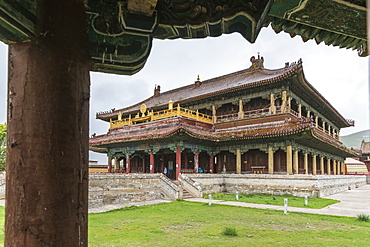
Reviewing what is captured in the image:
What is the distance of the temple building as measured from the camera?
22.3 meters

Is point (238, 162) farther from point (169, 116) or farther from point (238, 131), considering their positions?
point (169, 116)

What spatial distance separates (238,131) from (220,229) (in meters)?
16.2

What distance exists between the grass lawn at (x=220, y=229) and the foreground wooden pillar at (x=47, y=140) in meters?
5.73

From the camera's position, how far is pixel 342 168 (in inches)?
1646

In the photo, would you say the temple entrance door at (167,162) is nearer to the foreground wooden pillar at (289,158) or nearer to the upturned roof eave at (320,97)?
the foreground wooden pillar at (289,158)

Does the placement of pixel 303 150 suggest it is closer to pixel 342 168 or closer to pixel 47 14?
pixel 342 168

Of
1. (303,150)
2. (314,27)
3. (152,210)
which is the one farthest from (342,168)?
(314,27)

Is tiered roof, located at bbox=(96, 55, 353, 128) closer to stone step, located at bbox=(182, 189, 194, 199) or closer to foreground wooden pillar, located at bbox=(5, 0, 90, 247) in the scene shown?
stone step, located at bbox=(182, 189, 194, 199)

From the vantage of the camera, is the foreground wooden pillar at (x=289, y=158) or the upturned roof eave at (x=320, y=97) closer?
the foreground wooden pillar at (x=289, y=158)

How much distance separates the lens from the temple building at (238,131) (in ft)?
73.0

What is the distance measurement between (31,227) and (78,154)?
0.49 metres

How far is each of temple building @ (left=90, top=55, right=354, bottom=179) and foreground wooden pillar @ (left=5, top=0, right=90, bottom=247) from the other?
1915cm

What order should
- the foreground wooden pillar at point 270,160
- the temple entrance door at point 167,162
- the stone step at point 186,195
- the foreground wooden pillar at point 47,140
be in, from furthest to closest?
the temple entrance door at point 167,162
the foreground wooden pillar at point 270,160
the stone step at point 186,195
the foreground wooden pillar at point 47,140

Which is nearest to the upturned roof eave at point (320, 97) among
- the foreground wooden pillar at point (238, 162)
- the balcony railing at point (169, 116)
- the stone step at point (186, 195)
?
the foreground wooden pillar at point (238, 162)
